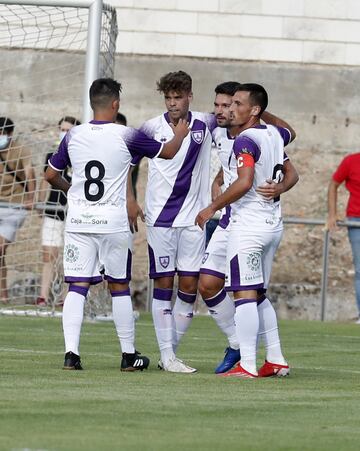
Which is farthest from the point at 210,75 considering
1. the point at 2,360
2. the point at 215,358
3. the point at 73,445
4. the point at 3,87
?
the point at 73,445

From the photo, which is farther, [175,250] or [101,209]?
[175,250]

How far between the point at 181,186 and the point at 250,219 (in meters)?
0.79

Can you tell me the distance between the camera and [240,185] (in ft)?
32.6

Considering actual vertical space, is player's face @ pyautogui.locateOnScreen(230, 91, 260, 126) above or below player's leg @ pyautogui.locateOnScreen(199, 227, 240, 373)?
above

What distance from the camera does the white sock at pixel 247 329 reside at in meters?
10.1

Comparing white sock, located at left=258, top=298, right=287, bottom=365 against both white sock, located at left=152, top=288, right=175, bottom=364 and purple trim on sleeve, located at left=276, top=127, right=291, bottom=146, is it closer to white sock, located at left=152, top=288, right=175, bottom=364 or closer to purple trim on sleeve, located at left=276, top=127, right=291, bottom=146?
white sock, located at left=152, top=288, right=175, bottom=364

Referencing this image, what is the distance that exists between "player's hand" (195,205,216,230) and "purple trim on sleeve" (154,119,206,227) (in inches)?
21.7

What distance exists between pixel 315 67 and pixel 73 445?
1617 centimetres

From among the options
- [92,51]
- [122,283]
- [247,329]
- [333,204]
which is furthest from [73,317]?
[333,204]

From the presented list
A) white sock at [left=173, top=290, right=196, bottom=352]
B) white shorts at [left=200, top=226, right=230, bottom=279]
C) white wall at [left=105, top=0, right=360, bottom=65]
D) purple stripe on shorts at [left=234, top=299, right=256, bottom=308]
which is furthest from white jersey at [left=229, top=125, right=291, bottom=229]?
white wall at [left=105, top=0, right=360, bottom=65]

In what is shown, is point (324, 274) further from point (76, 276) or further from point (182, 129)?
point (76, 276)

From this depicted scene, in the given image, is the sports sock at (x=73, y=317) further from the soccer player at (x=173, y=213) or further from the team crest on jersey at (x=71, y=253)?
the soccer player at (x=173, y=213)

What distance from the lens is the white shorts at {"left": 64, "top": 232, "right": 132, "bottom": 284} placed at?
407 inches

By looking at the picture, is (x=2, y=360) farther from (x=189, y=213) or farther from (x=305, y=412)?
(x=305, y=412)
